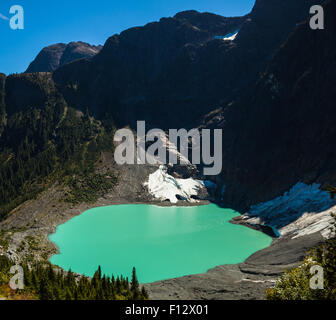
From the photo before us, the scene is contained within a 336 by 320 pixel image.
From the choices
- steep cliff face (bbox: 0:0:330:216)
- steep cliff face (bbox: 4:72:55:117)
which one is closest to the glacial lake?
steep cliff face (bbox: 0:0:330:216)

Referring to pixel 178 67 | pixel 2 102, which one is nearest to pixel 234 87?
pixel 178 67

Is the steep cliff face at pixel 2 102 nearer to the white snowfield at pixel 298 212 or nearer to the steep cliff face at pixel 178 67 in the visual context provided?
the steep cliff face at pixel 178 67

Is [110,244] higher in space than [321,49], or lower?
lower

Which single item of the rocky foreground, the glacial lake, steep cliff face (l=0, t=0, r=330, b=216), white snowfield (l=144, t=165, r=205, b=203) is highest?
steep cliff face (l=0, t=0, r=330, b=216)

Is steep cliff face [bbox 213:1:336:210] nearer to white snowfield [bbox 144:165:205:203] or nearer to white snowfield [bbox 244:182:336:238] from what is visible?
white snowfield [bbox 244:182:336:238]

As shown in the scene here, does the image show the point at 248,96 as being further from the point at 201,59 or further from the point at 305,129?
the point at 201,59

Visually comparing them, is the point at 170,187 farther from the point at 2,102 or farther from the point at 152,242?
the point at 2,102
